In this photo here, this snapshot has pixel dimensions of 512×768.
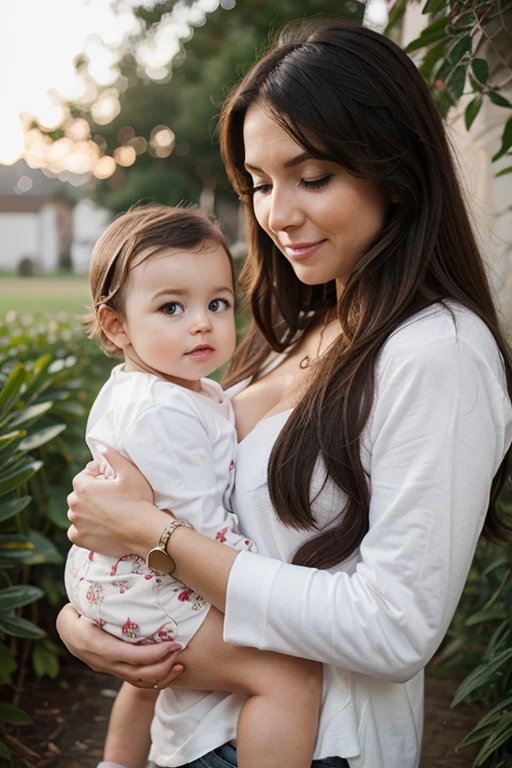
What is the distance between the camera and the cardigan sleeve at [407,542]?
1.30m

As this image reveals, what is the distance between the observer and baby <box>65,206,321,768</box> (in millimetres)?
1447

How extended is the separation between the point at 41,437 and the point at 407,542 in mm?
1419

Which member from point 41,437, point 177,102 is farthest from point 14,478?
point 177,102

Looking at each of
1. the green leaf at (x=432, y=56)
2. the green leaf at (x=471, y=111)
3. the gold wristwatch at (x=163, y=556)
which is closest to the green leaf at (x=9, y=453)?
the gold wristwatch at (x=163, y=556)

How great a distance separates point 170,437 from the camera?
153cm

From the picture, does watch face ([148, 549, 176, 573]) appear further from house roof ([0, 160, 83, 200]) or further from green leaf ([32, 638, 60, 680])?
house roof ([0, 160, 83, 200])

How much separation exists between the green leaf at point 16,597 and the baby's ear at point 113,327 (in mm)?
732

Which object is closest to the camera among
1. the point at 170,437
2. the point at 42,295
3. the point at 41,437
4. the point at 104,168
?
the point at 170,437

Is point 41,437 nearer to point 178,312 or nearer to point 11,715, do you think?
point 11,715

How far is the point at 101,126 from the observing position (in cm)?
1402

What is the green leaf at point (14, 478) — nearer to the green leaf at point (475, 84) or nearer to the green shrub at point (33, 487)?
the green shrub at point (33, 487)

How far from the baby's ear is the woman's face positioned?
387 millimetres

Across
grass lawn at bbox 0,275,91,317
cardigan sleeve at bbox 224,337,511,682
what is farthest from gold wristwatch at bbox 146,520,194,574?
grass lawn at bbox 0,275,91,317

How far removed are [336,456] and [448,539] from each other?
247 millimetres
